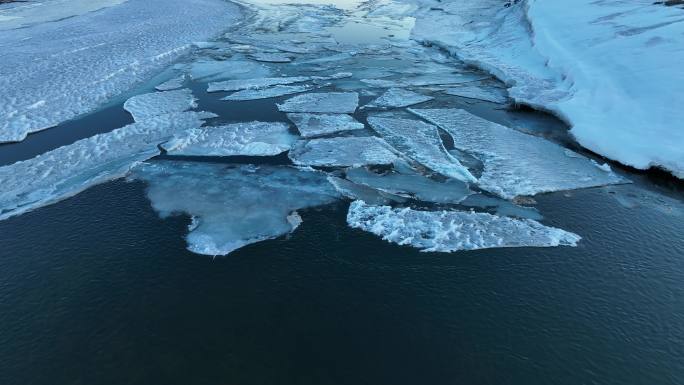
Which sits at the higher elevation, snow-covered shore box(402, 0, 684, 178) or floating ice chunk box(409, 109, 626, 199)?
snow-covered shore box(402, 0, 684, 178)

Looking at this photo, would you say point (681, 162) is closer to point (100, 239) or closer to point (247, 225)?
point (247, 225)

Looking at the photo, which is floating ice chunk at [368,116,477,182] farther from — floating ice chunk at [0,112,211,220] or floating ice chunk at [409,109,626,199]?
floating ice chunk at [0,112,211,220]

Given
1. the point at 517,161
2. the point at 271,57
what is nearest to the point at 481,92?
the point at 517,161

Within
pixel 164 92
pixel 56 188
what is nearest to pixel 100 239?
pixel 56 188

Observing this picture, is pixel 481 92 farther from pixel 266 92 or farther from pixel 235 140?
pixel 235 140

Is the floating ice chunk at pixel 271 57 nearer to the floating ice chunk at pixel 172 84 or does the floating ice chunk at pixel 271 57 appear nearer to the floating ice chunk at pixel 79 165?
the floating ice chunk at pixel 172 84

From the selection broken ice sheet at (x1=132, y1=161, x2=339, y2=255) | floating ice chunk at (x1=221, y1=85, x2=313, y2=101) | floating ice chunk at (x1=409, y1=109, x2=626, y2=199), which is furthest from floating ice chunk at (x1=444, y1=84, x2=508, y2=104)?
broken ice sheet at (x1=132, y1=161, x2=339, y2=255)

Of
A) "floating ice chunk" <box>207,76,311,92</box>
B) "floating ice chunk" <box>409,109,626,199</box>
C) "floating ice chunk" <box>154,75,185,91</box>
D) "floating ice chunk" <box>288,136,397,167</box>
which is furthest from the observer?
"floating ice chunk" <box>207,76,311,92</box>

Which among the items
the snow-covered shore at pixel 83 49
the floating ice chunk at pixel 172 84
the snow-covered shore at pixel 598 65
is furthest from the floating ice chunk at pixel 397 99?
the snow-covered shore at pixel 83 49
